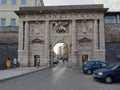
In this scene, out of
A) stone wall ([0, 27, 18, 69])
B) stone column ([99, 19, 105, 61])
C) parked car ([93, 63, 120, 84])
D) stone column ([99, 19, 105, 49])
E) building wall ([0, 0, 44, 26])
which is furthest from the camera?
building wall ([0, 0, 44, 26])

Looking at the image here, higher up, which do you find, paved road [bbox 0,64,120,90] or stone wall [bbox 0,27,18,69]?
stone wall [bbox 0,27,18,69]

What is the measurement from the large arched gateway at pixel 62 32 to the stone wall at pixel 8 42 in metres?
1.95

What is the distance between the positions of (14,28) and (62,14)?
10418 mm

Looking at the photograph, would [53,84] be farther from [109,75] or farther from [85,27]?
[85,27]

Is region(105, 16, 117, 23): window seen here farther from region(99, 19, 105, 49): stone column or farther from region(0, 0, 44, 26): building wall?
region(0, 0, 44, 26): building wall

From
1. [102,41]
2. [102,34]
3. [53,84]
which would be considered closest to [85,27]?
[102,34]

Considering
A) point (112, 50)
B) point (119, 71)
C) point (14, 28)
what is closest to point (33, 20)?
point (14, 28)

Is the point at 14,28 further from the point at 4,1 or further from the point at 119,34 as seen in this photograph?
the point at 119,34

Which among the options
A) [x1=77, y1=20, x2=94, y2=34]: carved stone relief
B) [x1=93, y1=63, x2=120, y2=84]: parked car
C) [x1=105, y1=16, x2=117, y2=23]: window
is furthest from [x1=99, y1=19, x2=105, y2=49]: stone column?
[x1=93, y1=63, x2=120, y2=84]: parked car

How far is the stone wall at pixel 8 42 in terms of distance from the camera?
45.7 metres

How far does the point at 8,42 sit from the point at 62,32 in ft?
34.4

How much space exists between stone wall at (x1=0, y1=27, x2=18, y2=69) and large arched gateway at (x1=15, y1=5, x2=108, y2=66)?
6.38 ft

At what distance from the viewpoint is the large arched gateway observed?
142 ft

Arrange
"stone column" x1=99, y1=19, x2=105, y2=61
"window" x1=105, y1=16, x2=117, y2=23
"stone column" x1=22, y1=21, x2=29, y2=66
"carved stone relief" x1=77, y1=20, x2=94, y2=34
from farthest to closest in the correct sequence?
"window" x1=105, y1=16, x2=117, y2=23 → "stone column" x1=22, y1=21, x2=29, y2=66 → "carved stone relief" x1=77, y1=20, x2=94, y2=34 → "stone column" x1=99, y1=19, x2=105, y2=61
